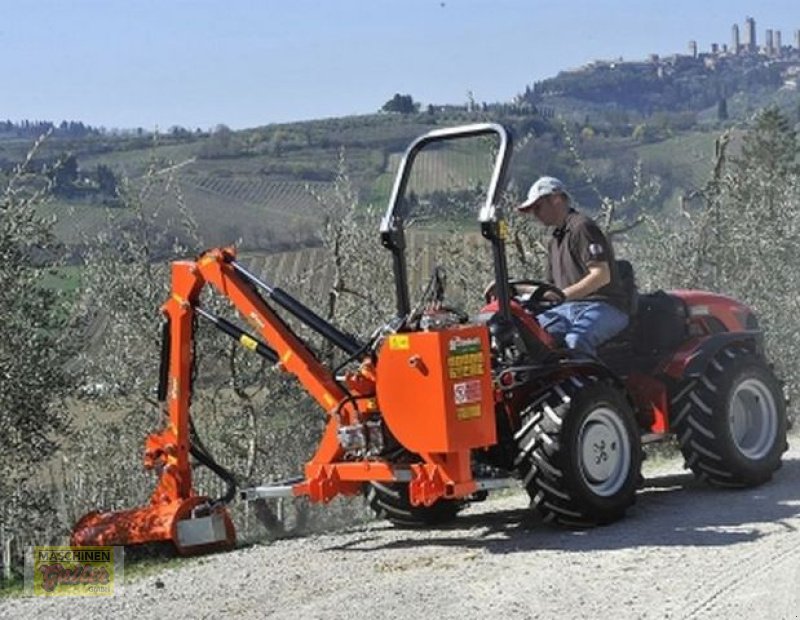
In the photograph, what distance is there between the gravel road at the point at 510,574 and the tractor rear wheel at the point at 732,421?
0.37 meters

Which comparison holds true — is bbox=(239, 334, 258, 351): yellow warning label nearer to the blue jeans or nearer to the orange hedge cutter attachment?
the orange hedge cutter attachment

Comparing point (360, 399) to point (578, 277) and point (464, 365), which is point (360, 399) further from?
point (578, 277)

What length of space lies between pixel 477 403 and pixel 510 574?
1.10m

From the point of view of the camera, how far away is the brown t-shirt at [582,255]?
9.80 meters

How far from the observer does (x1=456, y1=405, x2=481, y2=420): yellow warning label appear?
838 centimetres

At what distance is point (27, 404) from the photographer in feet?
42.6

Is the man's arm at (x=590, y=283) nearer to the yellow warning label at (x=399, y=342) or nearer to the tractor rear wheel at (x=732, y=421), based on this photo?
the tractor rear wheel at (x=732, y=421)

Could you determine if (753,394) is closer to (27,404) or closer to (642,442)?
(642,442)

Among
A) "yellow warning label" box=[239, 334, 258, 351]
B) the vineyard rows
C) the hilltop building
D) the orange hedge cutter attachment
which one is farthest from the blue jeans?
the hilltop building

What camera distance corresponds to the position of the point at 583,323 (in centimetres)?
969

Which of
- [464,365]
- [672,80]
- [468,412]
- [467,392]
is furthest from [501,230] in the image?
[672,80]

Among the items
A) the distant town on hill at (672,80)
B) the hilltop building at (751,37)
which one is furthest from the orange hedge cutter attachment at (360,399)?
the hilltop building at (751,37)

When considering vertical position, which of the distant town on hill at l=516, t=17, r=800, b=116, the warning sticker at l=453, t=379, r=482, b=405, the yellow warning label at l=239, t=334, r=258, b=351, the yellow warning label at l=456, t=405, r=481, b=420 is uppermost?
the distant town on hill at l=516, t=17, r=800, b=116

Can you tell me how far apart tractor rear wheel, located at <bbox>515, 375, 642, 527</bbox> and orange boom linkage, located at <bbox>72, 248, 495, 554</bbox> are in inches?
16.1
